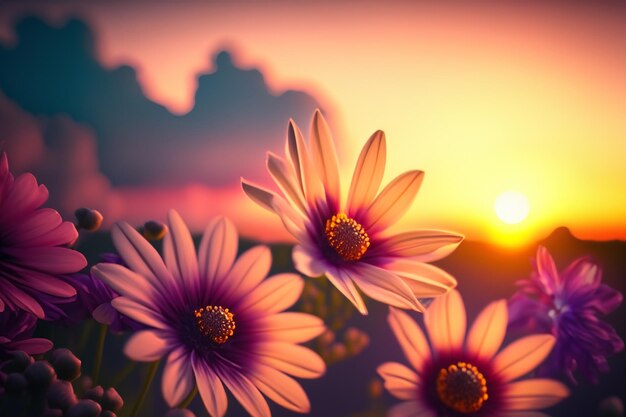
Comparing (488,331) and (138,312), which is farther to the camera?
(488,331)

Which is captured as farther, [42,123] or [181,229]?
[42,123]

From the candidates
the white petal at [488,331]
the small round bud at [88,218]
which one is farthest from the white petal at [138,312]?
the white petal at [488,331]

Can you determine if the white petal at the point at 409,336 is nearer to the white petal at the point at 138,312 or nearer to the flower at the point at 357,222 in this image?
the flower at the point at 357,222

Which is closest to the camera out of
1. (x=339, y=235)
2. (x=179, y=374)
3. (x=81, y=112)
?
(x=179, y=374)

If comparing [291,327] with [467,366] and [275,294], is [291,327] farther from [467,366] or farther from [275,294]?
[467,366]

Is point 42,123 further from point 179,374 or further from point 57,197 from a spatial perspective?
point 179,374

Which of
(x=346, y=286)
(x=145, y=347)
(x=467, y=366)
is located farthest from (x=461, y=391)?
(x=145, y=347)

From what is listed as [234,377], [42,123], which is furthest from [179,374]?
[42,123]
